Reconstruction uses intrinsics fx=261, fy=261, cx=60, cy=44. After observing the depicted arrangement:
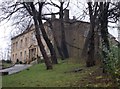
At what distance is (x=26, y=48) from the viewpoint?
58.8 metres

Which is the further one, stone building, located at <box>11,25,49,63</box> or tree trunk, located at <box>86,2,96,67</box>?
stone building, located at <box>11,25,49,63</box>

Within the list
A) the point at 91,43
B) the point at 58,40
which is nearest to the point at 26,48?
the point at 58,40

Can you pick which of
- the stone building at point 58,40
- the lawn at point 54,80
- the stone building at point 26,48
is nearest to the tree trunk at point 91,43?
the lawn at point 54,80

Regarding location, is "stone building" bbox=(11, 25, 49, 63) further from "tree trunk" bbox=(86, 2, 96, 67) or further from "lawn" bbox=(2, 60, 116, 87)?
"lawn" bbox=(2, 60, 116, 87)

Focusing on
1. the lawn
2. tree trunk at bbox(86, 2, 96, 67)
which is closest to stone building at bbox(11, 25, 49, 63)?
tree trunk at bbox(86, 2, 96, 67)

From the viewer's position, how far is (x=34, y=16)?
2220 centimetres

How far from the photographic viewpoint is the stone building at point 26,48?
52.5 meters

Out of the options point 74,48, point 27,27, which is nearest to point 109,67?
point 27,27

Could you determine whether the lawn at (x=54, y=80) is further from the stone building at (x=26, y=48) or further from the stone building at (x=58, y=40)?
the stone building at (x=26, y=48)

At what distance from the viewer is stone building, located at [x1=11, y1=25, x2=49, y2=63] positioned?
172 feet

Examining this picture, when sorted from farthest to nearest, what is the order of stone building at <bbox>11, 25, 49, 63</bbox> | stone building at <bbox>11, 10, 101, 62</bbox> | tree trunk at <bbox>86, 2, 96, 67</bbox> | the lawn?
stone building at <bbox>11, 25, 49, 63</bbox> → stone building at <bbox>11, 10, 101, 62</bbox> → tree trunk at <bbox>86, 2, 96, 67</bbox> → the lawn

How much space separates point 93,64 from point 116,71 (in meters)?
11.1

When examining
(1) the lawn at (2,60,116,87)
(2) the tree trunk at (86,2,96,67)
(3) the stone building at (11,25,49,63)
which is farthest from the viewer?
(3) the stone building at (11,25,49,63)

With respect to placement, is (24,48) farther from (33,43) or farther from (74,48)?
(74,48)
